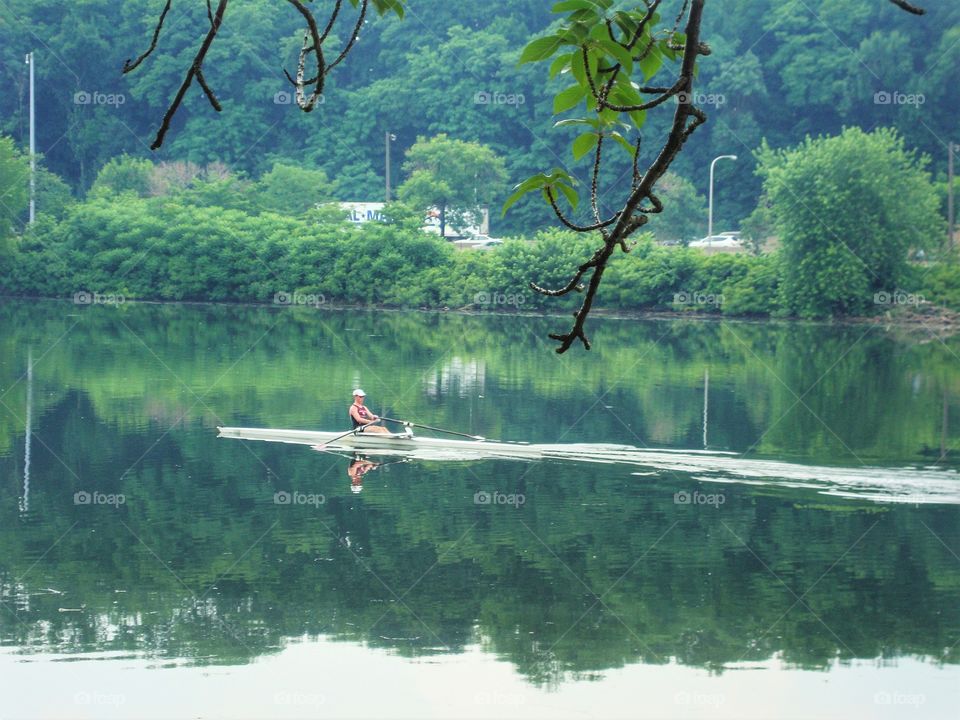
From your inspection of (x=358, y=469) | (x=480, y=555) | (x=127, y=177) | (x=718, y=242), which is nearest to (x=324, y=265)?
(x=127, y=177)

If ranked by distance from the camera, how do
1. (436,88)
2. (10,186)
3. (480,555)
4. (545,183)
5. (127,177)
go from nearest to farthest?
(545,183)
(480,555)
(10,186)
(127,177)
(436,88)

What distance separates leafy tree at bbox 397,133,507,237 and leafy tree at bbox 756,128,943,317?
14942mm

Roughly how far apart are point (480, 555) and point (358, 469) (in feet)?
17.2

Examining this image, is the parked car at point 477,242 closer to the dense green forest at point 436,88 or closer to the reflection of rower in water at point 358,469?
the dense green forest at point 436,88

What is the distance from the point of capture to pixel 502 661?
10.8m

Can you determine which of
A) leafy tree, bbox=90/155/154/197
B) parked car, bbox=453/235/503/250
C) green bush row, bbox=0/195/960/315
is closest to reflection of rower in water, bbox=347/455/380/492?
green bush row, bbox=0/195/960/315

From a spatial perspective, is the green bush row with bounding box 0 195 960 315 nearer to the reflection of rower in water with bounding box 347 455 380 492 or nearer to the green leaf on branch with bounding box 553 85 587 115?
the reflection of rower in water with bounding box 347 455 380 492

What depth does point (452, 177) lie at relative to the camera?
2130 inches

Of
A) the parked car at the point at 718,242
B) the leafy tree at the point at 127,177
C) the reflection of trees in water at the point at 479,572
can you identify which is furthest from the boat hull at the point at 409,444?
the leafy tree at the point at 127,177

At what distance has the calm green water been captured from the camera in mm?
10273

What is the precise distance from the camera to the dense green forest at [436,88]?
5491cm

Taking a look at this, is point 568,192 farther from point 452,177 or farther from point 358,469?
point 452,177

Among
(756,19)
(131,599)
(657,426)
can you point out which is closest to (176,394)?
(657,426)

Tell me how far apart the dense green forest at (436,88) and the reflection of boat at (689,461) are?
34445 millimetres
